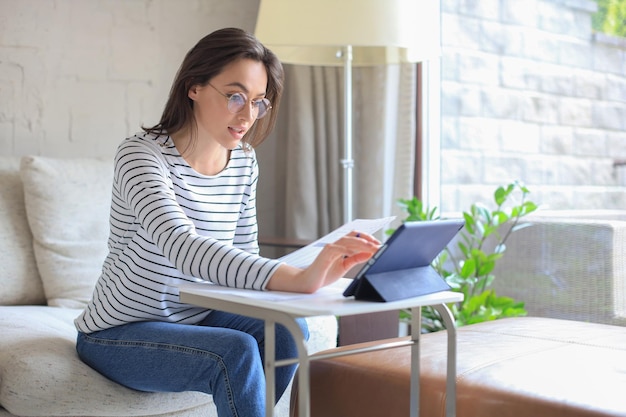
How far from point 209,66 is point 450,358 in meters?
0.74

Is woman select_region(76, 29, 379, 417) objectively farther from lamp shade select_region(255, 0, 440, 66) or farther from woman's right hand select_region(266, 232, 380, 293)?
lamp shade select_region(255, 0, 440, 66)

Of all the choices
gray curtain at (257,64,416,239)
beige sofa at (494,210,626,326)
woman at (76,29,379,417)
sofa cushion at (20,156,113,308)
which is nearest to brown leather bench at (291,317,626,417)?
woman at (76,29,379,417)

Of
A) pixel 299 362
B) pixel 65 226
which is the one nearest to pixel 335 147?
pixel 65 226

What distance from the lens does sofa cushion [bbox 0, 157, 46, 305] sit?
2.40 metres

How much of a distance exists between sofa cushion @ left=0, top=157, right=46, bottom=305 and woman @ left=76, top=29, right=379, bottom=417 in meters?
0.70

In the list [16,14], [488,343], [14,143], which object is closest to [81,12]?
[16,14]

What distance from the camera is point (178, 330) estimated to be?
64.1 inches

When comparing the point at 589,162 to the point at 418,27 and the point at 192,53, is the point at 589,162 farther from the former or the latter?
the point at 192,53

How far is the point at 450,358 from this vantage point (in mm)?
1499

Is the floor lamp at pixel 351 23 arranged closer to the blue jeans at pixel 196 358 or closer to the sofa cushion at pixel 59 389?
the blue jeans at pixel 196 358

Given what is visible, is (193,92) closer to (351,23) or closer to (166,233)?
(166,233)

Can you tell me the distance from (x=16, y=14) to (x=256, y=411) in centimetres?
185

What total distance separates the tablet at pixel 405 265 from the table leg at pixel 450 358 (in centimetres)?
8

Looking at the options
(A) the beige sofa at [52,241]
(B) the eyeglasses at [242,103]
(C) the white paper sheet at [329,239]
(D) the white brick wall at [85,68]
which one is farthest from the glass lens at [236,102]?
(D) the white brick wall at [85,68]
